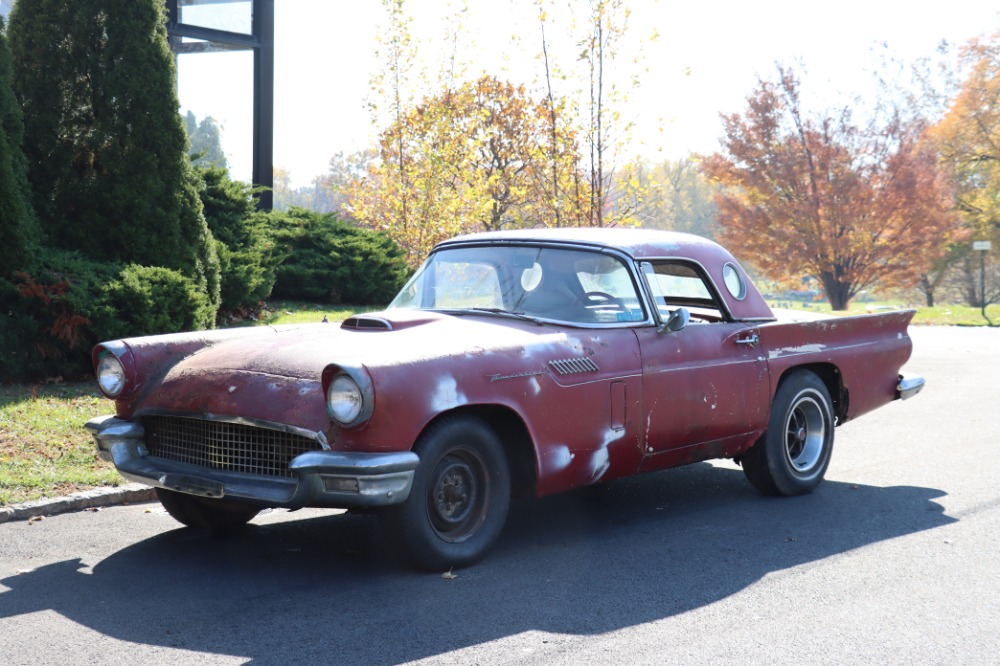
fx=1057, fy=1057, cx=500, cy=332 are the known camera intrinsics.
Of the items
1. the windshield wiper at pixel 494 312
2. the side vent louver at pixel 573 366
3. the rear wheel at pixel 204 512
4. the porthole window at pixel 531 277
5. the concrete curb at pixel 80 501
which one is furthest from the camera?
the concrete curb at pixel 80 501

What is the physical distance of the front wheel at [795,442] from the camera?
265 inches

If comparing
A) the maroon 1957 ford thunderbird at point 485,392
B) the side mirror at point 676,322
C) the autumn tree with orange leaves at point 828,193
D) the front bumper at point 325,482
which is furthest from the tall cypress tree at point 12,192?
the autumn tree with orange leaves at point 828,193

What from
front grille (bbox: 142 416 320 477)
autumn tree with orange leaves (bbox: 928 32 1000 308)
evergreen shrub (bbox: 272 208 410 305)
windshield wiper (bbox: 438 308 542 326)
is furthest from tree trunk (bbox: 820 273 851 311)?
front grille (bbox: 142 416 320 477)

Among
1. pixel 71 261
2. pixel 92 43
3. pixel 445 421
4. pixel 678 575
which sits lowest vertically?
pixel 678 575

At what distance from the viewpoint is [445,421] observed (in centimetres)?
490

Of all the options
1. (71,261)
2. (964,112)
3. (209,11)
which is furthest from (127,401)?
(964,112)

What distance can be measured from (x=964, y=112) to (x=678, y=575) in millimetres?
36895

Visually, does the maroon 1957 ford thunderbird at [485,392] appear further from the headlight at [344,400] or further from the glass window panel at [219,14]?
the glass window panel at [219,14]

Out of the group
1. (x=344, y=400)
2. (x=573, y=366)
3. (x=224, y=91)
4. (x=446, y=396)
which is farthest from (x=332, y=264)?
(x=344, y=400)

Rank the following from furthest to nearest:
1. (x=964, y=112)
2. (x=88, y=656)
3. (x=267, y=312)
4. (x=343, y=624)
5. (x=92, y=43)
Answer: (x=964, y=112)
(x=267, y=312)
(x=92, y=43)
(x=343, y=624)
(x=88, y=656)

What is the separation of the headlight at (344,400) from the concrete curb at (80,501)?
8.66ft

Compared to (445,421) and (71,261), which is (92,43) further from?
(445,421)

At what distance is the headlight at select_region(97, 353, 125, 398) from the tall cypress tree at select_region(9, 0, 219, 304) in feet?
18.1

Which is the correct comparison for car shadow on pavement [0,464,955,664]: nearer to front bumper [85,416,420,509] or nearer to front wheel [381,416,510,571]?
front wheel [381,416,510,571]
